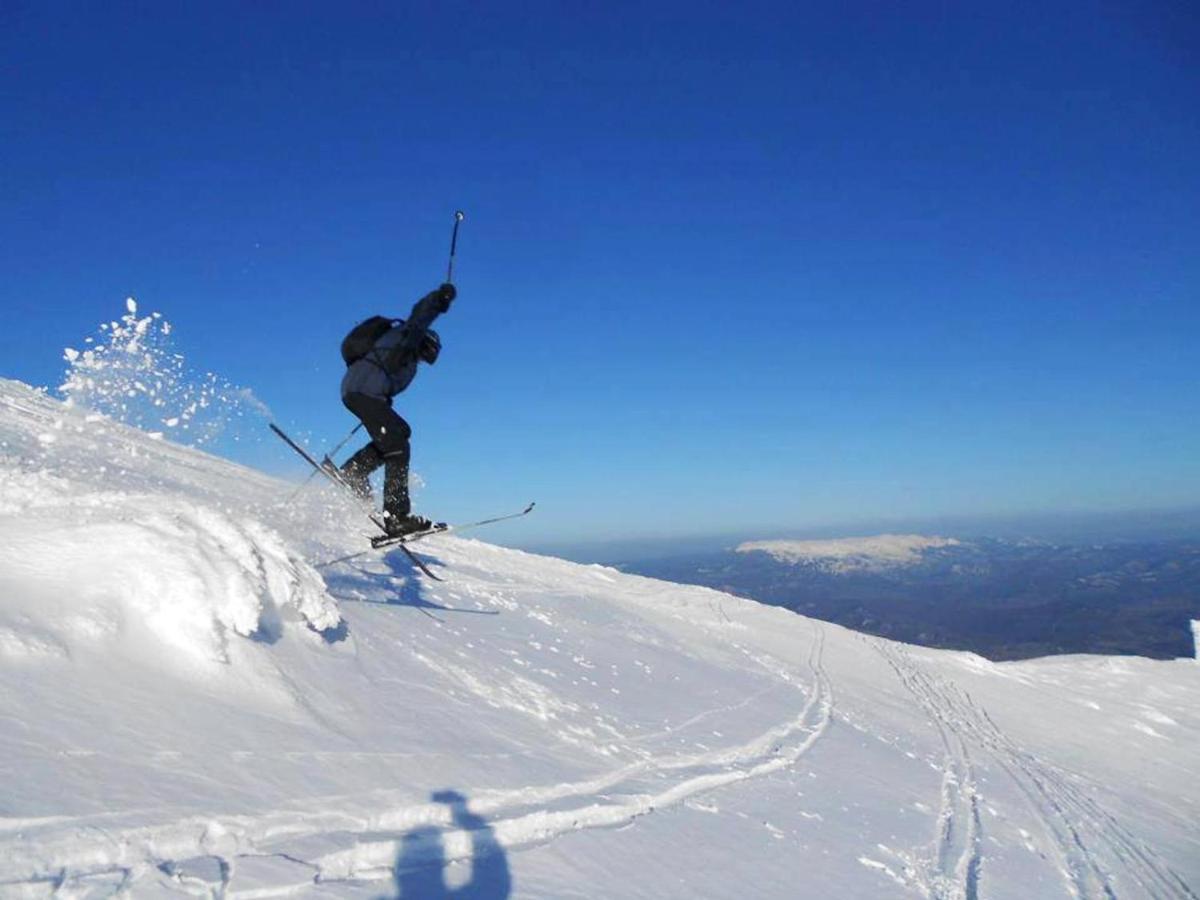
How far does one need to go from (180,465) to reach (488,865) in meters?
15.9

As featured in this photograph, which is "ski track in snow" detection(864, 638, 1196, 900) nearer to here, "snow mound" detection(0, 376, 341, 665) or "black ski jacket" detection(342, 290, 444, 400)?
"snow mound" detection(0, 376, 341, 665)

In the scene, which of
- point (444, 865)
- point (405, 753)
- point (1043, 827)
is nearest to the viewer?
point (444, 865)

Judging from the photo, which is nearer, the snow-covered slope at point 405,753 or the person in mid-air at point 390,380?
the snow-covered slope at point 405,753

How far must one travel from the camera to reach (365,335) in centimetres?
994

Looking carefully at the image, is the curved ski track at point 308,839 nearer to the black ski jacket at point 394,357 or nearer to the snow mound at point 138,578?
the snow mound at point 138,578

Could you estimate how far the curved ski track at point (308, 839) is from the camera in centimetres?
264

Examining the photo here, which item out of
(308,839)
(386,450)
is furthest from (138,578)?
(386,450)

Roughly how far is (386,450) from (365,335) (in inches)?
68.8

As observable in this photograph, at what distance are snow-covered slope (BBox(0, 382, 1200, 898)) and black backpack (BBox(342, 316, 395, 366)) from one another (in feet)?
9.96

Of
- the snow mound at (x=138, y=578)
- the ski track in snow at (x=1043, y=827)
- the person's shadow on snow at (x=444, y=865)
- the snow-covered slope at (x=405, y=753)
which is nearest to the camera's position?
the snow-covered slope at (x=405, y=753)

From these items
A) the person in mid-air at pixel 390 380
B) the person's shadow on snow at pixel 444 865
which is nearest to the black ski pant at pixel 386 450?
the person in mid-air at pixel 390 380

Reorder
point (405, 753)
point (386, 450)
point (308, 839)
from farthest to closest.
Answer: point (386, 450)
point (405, 753)
point (308, 839)

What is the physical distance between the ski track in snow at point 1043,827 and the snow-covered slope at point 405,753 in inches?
2.2

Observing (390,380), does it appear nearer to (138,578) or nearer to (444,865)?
(138,578)
